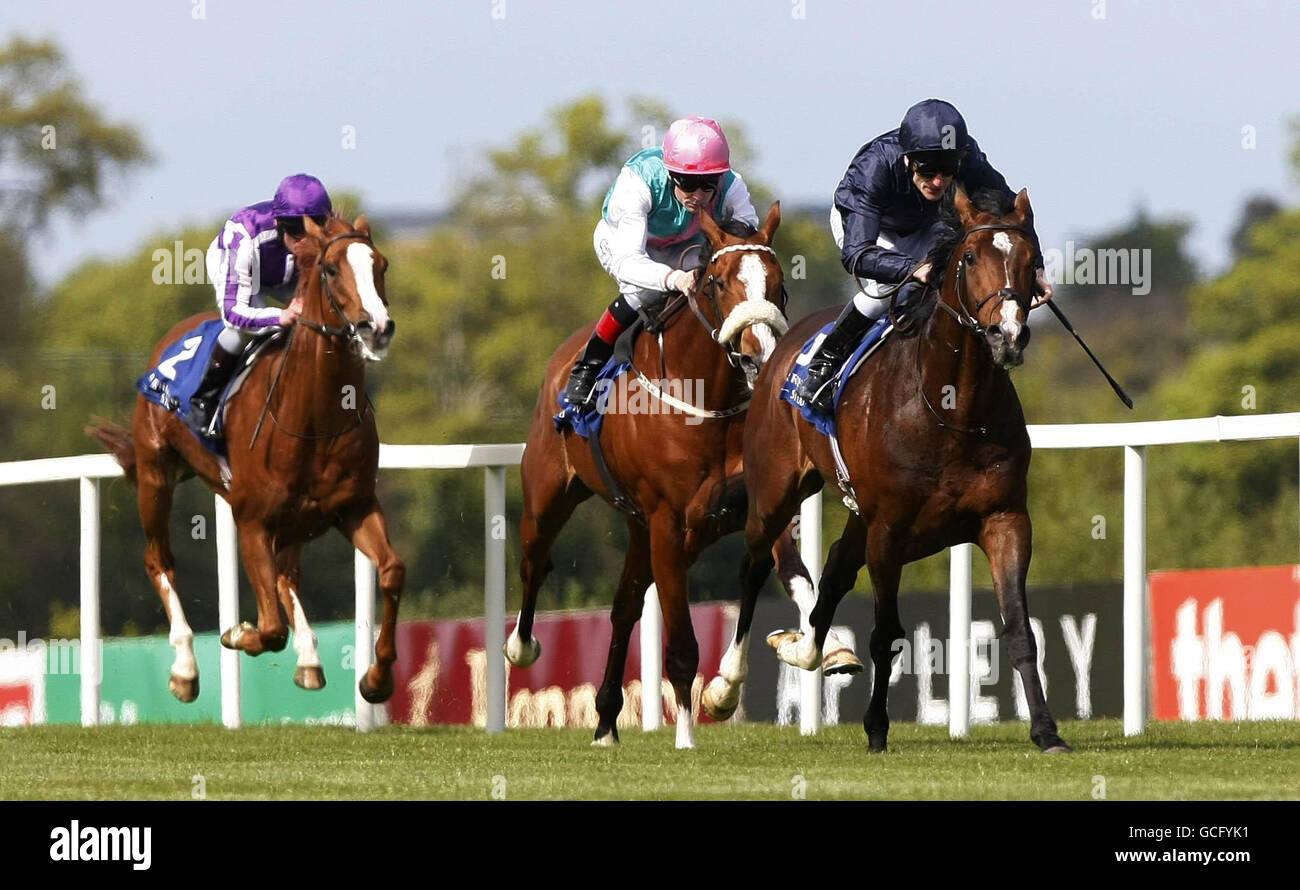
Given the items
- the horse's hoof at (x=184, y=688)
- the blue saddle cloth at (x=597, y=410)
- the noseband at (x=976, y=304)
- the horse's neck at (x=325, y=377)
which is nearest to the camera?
the noseband at (x=976, y=304)

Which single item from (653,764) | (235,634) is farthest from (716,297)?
(235,634)

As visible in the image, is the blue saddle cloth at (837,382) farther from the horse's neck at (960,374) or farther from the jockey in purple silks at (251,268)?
the jockey in purple silks at (251,268)

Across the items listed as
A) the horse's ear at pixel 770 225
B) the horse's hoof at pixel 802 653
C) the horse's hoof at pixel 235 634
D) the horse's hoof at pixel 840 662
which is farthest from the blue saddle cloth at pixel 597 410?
the horse's hoof at pixel 235 634

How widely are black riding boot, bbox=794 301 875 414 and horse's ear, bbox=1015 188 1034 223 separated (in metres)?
0.97

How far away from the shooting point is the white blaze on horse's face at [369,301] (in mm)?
8180

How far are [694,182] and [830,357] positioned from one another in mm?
952

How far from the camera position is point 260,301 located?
962 cm

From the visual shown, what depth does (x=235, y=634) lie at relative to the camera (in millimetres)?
8883

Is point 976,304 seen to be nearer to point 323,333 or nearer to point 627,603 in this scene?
point 627,603

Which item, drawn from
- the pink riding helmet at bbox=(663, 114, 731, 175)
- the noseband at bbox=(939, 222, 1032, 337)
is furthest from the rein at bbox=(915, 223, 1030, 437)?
the pink riding helmet at bbox=(663, 114, 731, 175)

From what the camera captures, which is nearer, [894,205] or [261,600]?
[894,205]

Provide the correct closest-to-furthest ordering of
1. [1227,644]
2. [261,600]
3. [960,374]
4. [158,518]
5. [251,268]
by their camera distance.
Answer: [960,374]
[261,600]
[251,268]
[1227,644]
[158,518]

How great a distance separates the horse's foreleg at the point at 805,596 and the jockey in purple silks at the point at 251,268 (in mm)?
2288
